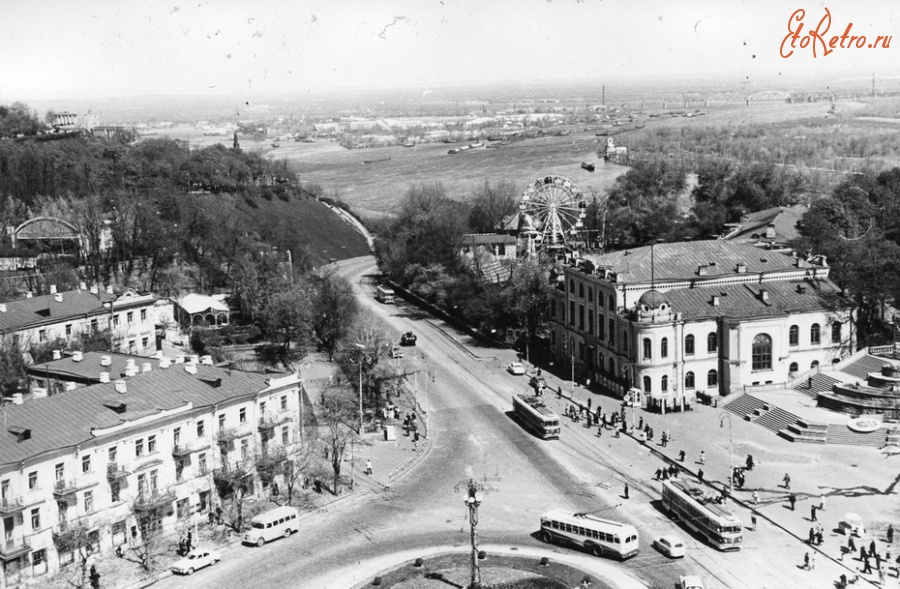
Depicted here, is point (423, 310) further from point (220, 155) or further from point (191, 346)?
point (220, 155)

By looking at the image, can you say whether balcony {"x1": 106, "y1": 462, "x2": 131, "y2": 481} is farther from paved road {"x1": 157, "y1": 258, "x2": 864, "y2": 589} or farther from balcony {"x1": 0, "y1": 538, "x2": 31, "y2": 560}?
paved road {"x1": 157, "y1": 258, "x2": 864, "y2": 589}

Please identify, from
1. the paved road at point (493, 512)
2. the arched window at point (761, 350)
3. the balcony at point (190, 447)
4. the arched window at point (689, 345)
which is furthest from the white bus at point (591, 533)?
the arched window at point (761, 350)

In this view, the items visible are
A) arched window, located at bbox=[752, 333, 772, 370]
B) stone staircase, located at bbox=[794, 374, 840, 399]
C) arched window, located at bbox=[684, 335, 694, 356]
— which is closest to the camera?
stone staircase, located at bbox=[794, 374, 840, 399]

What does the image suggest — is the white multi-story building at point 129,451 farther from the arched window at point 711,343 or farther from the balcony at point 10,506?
the arched window at point 711,343

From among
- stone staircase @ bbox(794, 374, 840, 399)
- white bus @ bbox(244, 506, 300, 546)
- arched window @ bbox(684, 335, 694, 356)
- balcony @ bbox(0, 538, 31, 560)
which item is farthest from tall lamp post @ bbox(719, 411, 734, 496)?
balcony @ bbox(0, 538, 31, 560)

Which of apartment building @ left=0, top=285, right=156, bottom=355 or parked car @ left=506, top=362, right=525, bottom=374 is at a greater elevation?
apartment building @ left=0, top=285, right=156, bottom=355

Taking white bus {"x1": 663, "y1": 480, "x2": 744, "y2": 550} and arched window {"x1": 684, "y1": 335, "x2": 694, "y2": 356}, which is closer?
white bus {"x1": 663, "y1": 480, "x2": 744, "y2": 550}

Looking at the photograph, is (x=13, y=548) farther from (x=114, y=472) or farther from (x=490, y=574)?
(x=490, y=574)
